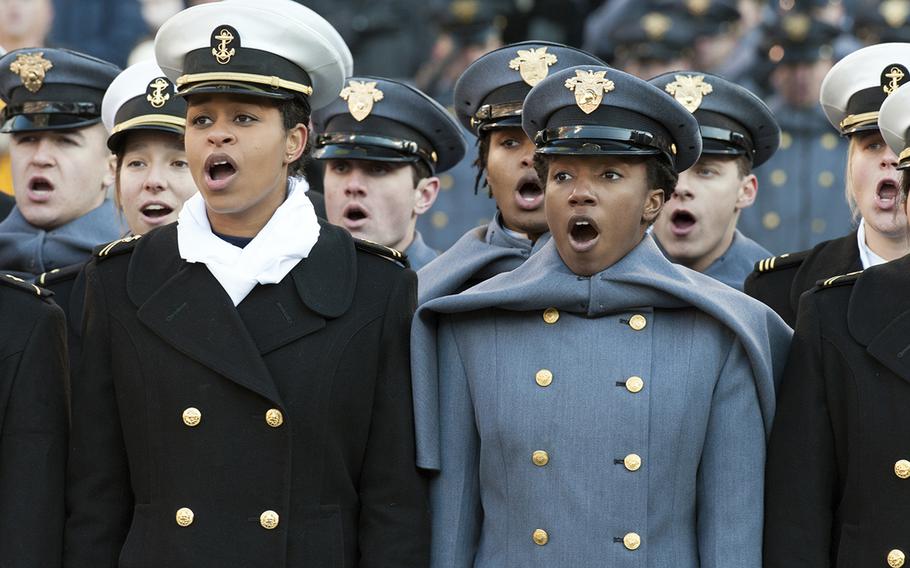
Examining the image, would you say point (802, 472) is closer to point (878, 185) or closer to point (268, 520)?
point (268, 520)

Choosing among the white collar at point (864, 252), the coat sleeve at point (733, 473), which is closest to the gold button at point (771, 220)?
the white collar at point (864, 252)

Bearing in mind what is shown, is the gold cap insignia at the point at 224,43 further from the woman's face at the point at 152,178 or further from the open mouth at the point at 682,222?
the open mouth at the point at 682,222

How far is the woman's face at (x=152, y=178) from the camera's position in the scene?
6875 millimetres

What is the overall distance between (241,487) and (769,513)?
1.45 meters

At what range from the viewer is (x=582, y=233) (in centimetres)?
553

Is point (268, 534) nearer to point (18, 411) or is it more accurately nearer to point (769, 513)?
point (18, 411)

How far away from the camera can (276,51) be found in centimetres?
547

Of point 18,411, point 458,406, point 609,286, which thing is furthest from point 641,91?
point 18,411

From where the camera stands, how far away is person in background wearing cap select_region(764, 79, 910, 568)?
5289 millimetres

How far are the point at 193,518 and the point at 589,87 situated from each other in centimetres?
164

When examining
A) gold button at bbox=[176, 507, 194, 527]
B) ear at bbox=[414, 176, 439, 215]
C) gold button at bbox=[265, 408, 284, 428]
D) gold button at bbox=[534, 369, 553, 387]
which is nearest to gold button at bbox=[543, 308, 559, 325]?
gold button at bbox=[534, 369, 553, 387]

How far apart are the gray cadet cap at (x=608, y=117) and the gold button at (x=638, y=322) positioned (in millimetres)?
463

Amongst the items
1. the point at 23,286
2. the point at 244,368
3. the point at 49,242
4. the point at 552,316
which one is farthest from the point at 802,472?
the point at 49,242

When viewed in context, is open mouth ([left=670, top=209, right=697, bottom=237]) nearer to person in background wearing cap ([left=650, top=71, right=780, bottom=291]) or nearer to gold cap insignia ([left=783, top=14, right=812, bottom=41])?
person in background wearing cap ([left=650, top=71, right=780, bottom=291])
